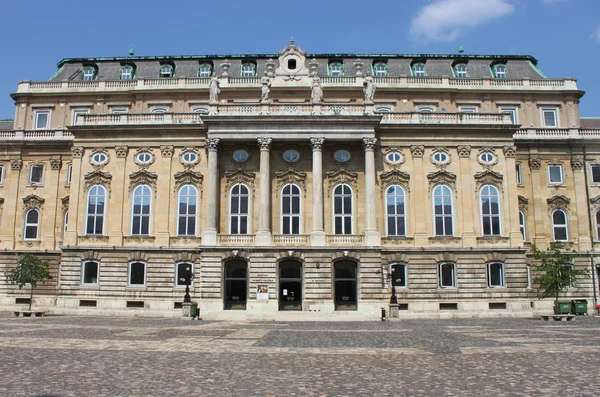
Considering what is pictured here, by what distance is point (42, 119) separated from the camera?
52156 mm

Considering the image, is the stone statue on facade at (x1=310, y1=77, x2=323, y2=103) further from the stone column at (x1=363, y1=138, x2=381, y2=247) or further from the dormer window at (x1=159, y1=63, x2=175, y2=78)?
the dormer window at (x1=159, y1=63, x2=175, y2=78)

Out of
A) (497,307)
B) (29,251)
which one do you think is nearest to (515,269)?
(497,307)

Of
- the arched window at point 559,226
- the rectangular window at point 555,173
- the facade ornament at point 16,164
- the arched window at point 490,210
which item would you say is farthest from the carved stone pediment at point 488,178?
the facade ornament at point 16,164

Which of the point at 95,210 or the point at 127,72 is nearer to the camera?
the point at 95,210

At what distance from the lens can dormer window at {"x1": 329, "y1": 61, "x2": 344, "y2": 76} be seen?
52906 mm

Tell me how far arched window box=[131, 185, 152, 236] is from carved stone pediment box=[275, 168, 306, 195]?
419 inches

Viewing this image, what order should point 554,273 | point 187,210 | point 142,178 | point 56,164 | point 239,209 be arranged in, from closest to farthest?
point 554,273, point 239,209, point 187,210, point 142,178, point 56,164

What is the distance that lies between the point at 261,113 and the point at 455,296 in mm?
20706

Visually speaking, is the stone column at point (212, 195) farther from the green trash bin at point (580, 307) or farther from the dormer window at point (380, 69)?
the green trash bin at point (580, 307)

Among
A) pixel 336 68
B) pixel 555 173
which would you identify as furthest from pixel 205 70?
pixel 555 173

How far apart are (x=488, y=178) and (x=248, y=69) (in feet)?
80.3

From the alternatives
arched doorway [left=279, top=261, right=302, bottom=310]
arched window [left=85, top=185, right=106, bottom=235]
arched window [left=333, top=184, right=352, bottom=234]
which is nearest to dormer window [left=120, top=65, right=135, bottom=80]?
arched window [left=85, top=185, right=106, bottom=235]

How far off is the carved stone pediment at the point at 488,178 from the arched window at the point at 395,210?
6182mm

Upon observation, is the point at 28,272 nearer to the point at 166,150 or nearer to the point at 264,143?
the point at 166,150
